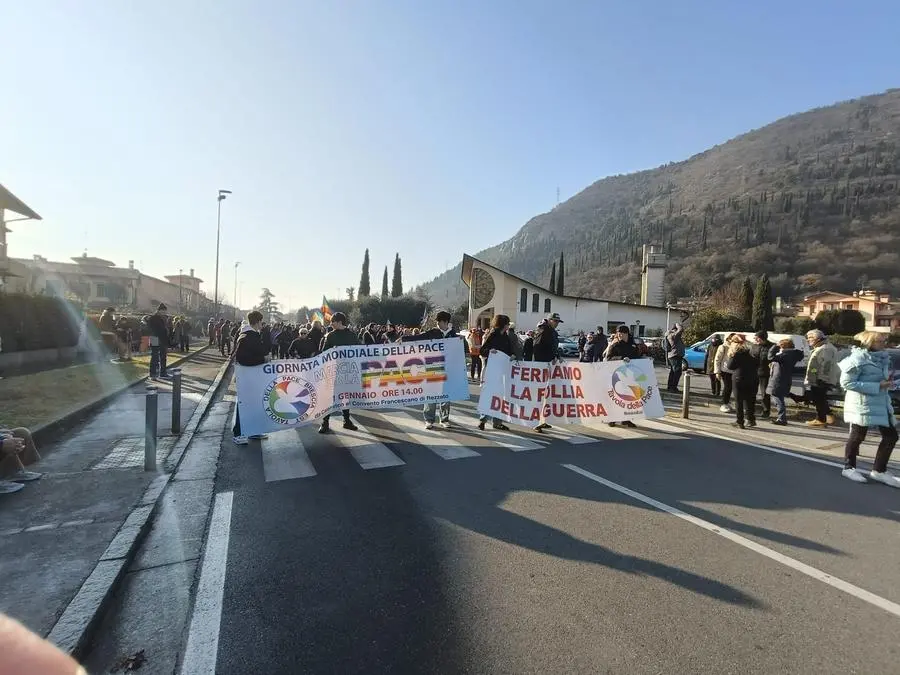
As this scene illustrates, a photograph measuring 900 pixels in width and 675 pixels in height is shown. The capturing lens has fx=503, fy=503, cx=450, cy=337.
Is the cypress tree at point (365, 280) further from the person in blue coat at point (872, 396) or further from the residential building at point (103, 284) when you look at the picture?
the person in blue coat at point (872, 396)

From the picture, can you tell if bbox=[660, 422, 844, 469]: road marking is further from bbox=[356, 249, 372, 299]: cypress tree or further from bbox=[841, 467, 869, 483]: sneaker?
bbox=[356, 249, 372, 299]: cypress tree

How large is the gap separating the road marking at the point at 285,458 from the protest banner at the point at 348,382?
320 millimetres

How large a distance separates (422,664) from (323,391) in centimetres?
580

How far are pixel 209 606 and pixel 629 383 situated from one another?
7.74 m

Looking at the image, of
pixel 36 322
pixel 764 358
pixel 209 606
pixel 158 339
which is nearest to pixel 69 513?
pixel 209 606

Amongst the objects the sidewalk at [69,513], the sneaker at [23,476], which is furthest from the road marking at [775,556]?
the sneaker at [23,476]

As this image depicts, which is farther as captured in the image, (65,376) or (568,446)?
(65,376)

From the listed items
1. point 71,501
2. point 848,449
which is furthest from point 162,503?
point 848,449

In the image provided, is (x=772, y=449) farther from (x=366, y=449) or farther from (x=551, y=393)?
(x=366, y=449)

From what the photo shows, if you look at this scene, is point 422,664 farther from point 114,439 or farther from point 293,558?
point 114,439

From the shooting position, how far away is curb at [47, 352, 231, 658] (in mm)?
2898

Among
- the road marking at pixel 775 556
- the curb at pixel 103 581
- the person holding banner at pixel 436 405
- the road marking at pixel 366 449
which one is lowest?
the curb at pixel 103 581

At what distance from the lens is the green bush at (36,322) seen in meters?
15.9

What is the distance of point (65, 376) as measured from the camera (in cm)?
1327
